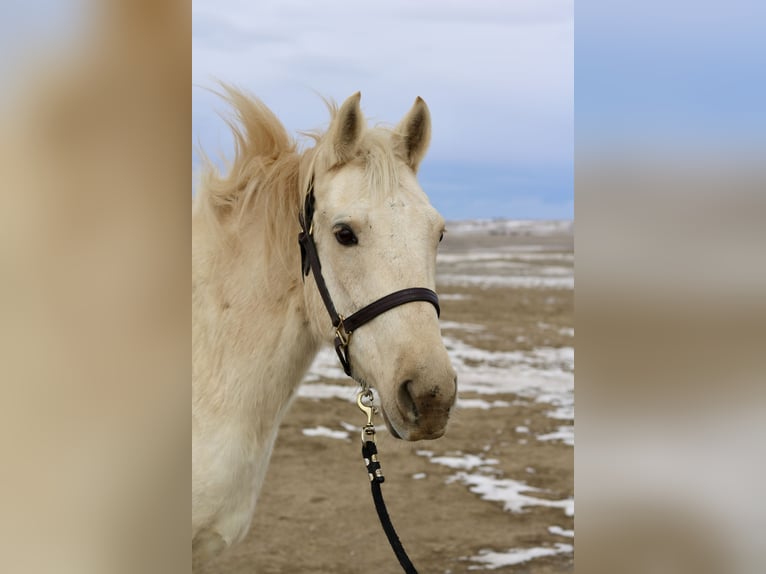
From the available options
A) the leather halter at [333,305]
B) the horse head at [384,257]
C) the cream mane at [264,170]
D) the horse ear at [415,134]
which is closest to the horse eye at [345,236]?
the horse head at [384,257]

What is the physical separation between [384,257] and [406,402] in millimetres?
447

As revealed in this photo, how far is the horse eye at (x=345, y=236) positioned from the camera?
7.23ft

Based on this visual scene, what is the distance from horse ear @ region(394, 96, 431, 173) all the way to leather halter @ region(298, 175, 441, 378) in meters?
0.36

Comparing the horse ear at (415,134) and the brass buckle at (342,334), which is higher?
the horse ear at (415,134)

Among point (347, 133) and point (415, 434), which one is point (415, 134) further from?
point (415, 434)

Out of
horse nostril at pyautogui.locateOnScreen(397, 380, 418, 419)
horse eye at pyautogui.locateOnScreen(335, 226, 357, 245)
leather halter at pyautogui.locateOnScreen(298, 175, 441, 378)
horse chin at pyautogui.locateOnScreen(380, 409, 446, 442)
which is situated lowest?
horse chin at pyautogui.locateOnScreen(380, 409, 446, 442)

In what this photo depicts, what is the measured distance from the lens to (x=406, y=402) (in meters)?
2.02

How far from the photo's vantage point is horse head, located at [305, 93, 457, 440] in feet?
6.54

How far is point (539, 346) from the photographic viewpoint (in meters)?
12.3

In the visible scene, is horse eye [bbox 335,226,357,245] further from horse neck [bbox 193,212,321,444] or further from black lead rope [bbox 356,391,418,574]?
black lead rope [bbox 356,391,418,574]
